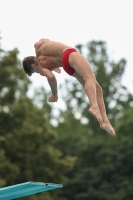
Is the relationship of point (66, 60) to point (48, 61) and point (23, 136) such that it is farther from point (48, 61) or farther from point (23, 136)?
point (23, 136)

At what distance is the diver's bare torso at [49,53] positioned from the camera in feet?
30.1

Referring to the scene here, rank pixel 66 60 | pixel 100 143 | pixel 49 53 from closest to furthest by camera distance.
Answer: pixel 66 60
pixel 49 53
pixel 100 143

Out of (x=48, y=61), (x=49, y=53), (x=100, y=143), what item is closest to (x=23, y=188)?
(x=48, y=61)

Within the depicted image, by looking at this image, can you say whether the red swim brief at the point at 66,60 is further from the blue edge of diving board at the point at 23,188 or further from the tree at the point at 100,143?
the tree at the point at 100,143

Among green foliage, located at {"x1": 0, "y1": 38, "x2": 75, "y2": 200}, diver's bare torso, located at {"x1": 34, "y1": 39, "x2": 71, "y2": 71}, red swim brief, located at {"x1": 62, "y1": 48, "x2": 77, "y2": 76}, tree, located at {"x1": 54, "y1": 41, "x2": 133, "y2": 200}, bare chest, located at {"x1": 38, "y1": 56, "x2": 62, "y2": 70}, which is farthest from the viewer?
tree, located at {"x1": 54, "y1": 41, "x2": 133, "y2": 200}

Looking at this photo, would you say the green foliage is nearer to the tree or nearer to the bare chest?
the tree

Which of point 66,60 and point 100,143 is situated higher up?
point 100,143

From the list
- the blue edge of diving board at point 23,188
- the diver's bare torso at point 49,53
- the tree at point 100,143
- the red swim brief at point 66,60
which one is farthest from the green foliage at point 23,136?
the red swim brief at point 66,60

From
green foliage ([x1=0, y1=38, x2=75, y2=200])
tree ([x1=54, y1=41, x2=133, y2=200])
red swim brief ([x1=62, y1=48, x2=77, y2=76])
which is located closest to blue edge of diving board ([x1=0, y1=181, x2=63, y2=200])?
red swim brief ([x1=62, y1=48, x2=77, y2=76])

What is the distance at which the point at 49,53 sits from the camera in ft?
30.4

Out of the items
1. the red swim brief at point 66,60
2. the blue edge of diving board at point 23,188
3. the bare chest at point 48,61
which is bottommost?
the blue edge of diving board at point 23,188

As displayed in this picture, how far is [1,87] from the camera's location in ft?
89.5

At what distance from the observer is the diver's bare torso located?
9.19m

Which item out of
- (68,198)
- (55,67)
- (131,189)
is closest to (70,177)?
(68,198)
